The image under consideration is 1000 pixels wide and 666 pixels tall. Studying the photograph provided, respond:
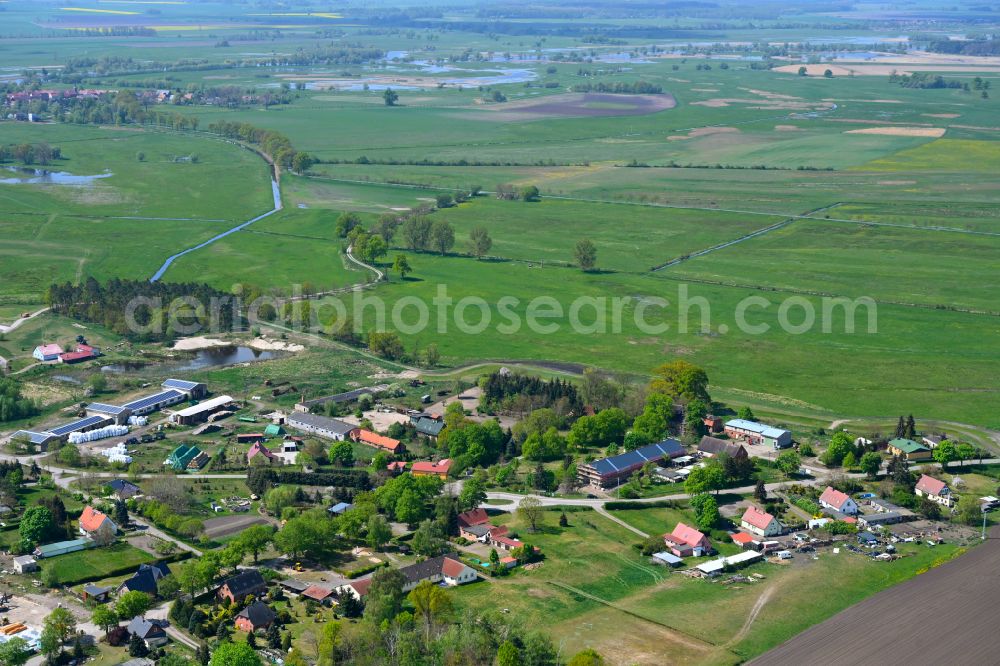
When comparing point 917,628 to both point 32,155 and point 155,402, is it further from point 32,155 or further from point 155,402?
point 32,155

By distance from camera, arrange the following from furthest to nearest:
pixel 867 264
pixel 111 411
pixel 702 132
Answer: pixel 702 132, pixel 867 264, pixel 111 411

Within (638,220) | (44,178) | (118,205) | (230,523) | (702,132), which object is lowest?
(230,523)

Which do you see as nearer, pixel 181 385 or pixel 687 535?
pixel 687 535

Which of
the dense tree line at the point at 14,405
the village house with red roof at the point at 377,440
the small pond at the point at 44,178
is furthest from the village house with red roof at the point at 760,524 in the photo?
the small pond at the point at 44,178

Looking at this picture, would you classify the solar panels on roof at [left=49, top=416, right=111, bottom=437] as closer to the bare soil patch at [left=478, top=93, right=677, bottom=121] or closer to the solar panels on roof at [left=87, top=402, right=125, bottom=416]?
the solar panels on roof at [left=87, top=402, right=125, bottom=416]

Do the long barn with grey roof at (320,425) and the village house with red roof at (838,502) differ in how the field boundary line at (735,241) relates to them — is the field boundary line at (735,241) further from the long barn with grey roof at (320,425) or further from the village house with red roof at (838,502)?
the village house with red roof at (838,502)

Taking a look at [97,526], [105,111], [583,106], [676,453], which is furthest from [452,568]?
[583,106]
